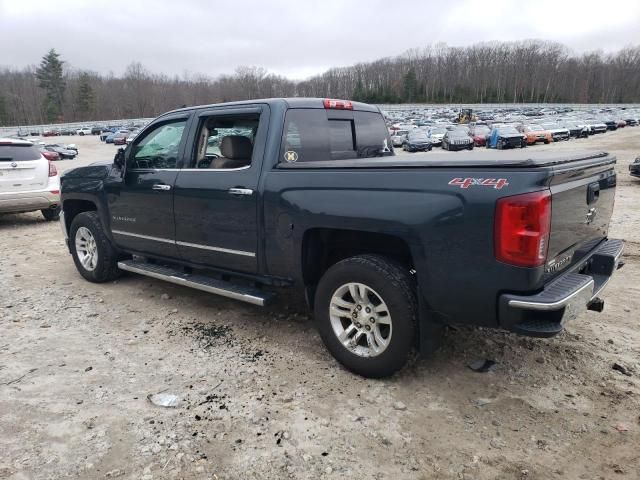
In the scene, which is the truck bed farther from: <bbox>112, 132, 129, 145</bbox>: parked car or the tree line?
the tree line

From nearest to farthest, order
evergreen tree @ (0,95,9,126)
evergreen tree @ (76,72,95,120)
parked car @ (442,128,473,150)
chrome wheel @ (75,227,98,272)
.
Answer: chrome wheel @ (75,227,98,272), parked car @ (442,128,473,150), evergreen tree @ (0,95,9,126), evergreen tree @ (76,72,95,120)

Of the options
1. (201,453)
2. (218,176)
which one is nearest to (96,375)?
(201,453)

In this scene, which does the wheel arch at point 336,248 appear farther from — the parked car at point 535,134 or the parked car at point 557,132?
the parked car at point 557,132

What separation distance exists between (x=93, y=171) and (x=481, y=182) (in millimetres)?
4519

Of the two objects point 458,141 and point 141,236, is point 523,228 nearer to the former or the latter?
point 141,236

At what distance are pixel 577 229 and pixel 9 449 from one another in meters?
3.73

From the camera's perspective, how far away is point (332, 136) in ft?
14.4

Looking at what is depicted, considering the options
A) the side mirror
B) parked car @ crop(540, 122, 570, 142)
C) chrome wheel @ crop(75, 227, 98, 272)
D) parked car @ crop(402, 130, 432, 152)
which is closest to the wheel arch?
the side mirror

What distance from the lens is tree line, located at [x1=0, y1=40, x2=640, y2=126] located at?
11738 centimetres

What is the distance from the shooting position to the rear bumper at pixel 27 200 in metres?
8.87

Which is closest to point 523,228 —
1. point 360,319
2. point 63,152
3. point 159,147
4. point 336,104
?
point 360,319

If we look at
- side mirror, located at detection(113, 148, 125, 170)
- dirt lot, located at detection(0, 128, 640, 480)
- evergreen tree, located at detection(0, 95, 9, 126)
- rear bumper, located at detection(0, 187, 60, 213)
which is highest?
evergreen tree, located at detection(0, 95, 9, 126)

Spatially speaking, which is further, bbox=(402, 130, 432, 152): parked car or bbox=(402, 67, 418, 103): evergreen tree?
bbox=(402, 67, 418, 103): evergreen tree

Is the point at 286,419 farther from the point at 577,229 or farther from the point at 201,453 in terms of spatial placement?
the point at 577,229
